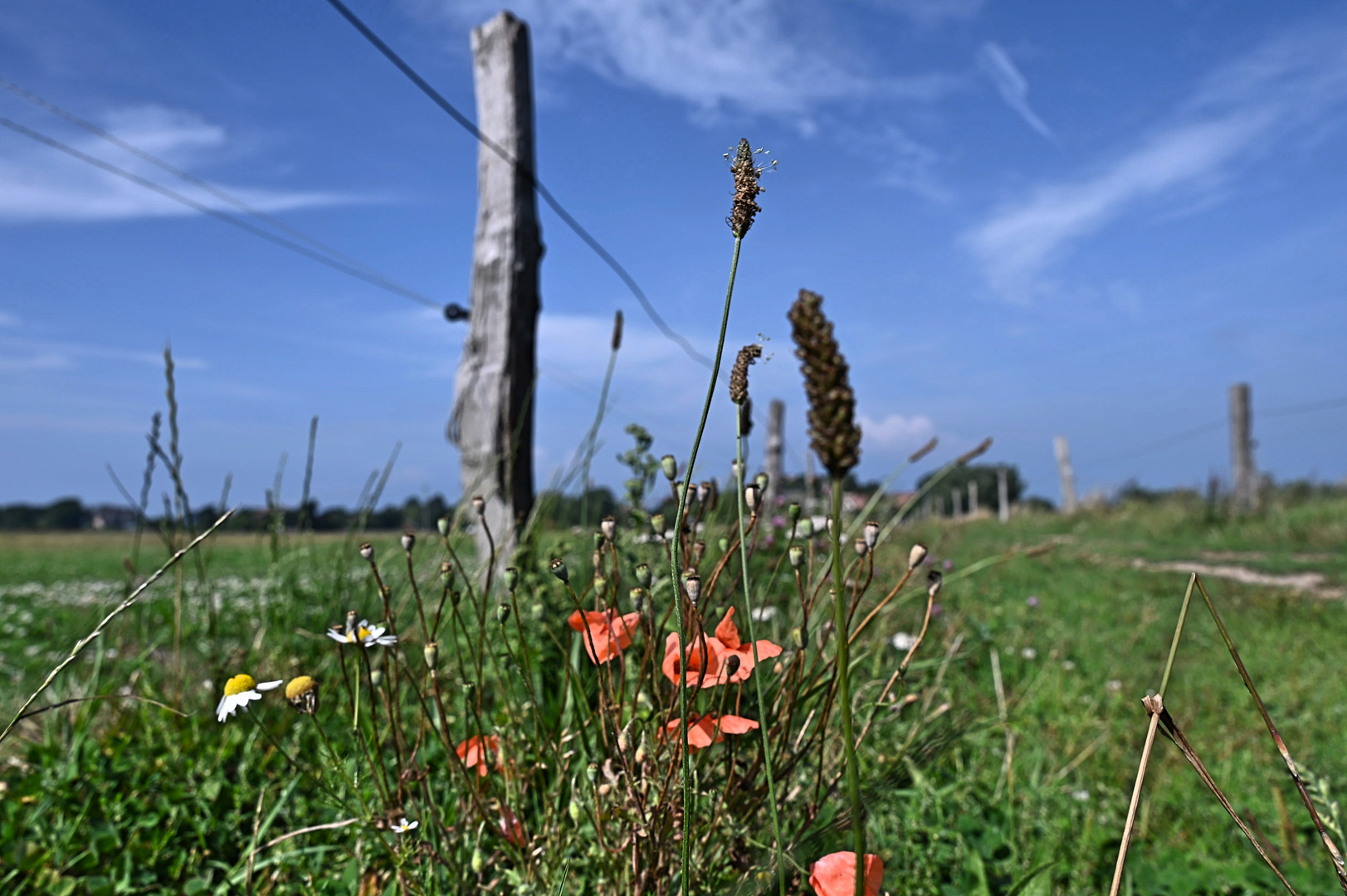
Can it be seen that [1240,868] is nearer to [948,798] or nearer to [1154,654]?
[948,798]

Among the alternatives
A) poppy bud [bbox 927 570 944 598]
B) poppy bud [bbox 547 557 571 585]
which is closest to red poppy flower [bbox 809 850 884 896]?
poppy bud [bbox 927 570 944 598]

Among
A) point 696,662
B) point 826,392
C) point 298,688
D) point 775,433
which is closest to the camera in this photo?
point 826,392

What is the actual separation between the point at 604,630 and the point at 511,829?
0.39m

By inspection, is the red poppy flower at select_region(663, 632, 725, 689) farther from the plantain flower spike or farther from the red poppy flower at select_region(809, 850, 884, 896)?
the plantain flower spike

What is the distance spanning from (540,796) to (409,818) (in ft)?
0.86

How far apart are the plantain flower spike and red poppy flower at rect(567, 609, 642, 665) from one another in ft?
2.09

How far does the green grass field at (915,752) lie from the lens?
177 cm

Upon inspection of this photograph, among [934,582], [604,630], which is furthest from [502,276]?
[934,582]

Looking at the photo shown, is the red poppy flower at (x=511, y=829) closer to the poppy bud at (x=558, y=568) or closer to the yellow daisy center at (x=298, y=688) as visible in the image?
the yellow daisy center at (x=298, y=688)

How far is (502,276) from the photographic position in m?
4.61

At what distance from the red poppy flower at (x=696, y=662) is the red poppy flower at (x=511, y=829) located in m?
0.36

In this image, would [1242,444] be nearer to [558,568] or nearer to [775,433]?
[775,433]

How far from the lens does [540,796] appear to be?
1645 millimetres

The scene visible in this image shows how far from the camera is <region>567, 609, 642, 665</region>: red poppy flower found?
1.16 m
